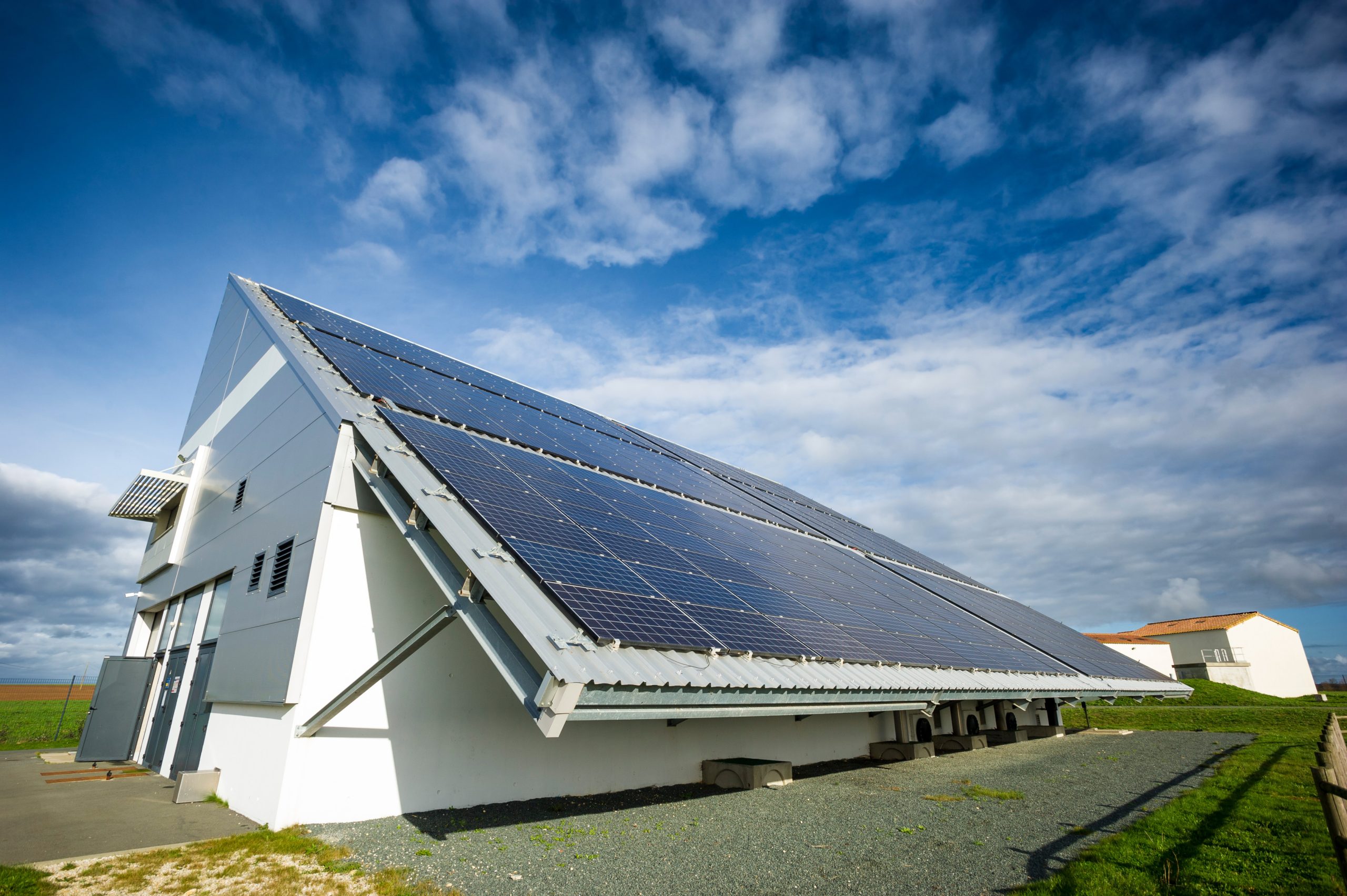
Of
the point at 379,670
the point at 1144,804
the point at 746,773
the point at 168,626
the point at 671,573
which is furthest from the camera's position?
the point at 168,626

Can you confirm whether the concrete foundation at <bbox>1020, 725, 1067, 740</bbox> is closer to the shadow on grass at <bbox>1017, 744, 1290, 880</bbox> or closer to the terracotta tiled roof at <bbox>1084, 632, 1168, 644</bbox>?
the shadow on grass at <bbox>1017, 744, 1290, 880</bbox>

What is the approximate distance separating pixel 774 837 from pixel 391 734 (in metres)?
5.88

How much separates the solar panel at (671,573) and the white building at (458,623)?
68 millimetres

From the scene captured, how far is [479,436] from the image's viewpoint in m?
12.8

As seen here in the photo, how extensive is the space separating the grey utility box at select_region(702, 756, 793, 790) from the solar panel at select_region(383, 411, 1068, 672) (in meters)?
3.28

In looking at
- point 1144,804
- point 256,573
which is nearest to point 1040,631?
point 1144,804

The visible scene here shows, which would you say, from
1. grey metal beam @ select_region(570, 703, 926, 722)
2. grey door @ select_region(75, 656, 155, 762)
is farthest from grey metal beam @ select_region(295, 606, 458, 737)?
grey door @ select_region(75, 656, 155, 762)

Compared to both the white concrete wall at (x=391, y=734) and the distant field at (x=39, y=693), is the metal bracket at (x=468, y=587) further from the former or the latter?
the distant field at (x=39, y=693)

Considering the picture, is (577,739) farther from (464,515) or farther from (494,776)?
(464,515)

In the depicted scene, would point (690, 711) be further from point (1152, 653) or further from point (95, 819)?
point (1152, 653)

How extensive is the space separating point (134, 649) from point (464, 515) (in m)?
19.0

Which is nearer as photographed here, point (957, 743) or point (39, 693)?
point (957, 743)

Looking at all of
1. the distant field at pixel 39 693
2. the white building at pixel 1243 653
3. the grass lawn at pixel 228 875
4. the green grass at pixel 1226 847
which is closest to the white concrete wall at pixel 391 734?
the grass lawn at pixel 228 875

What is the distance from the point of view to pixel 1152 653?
2239 inches
